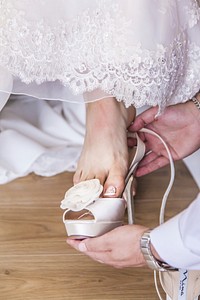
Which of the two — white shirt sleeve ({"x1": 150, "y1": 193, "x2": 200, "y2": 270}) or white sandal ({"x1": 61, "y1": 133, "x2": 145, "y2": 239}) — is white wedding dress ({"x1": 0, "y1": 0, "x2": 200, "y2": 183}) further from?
white shirt sleeve ({"x1": 150, "y1": 193, "x2": 200, "y2": 270})

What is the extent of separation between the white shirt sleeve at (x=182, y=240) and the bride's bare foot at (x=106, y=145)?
249 millimetres

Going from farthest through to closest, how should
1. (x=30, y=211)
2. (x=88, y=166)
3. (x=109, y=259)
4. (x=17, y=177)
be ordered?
(x=17, y=177), (x=30, y=211), (x=88, y=166), (x=109, y=259)

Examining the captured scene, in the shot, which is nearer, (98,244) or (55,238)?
(98,244)

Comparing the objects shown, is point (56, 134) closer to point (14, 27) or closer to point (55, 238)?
point (55, 238)

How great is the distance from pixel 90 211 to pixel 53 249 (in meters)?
0.16

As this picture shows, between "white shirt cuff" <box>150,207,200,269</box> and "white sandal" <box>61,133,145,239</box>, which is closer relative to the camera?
"white shirt cuff" <box>150,207,200,269</box>

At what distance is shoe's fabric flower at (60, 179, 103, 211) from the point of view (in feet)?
3.69

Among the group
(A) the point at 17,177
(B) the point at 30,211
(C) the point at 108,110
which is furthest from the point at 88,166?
(A) the point at 17,177

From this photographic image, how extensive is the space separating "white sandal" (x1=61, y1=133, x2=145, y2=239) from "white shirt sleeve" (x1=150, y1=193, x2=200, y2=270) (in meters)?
0.19

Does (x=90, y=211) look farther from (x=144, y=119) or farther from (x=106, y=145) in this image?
(x=144, y=119)

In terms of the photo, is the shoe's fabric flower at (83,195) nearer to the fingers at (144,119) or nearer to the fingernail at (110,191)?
the fingernail at (110,191)

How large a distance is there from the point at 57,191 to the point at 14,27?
18.2 inches

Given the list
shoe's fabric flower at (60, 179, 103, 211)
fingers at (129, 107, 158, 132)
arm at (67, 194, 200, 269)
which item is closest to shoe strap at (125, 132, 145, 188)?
fingers at (129, 107, 158, 132)

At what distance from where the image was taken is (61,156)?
5.05 feet
